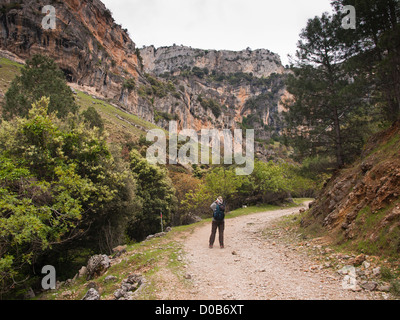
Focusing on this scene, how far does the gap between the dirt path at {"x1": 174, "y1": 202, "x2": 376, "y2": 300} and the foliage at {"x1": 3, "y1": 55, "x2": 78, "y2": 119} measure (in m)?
16.0

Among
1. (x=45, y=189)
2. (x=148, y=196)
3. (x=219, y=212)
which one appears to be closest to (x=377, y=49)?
(x=219, y=212)

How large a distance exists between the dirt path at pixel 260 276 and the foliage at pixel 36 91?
16034 mm

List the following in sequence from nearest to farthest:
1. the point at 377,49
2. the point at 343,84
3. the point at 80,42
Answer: the point at 377,49, the point at 343,84, the point at 80,42

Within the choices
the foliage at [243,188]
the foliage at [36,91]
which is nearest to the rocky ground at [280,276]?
the foliage at [243,188]

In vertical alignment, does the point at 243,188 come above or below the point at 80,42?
below

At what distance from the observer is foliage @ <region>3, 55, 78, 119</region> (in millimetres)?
17188

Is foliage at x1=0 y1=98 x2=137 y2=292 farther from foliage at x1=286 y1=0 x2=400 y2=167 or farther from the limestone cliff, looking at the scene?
the limestone cliff

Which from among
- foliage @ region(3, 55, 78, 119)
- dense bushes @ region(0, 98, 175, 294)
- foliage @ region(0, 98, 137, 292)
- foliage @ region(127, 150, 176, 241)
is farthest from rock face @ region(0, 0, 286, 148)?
foliage @ region(3, 55, 78, 119)

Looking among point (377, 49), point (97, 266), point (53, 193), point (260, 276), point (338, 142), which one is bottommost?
point (97, 266)

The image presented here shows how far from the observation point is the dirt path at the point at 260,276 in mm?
4953

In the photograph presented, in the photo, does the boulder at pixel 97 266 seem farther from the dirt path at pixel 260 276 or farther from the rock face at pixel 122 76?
the rock face at pixel 122 76

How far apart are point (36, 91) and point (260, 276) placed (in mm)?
21085

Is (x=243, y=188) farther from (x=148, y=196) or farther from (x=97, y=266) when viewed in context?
(x=97, y=266)

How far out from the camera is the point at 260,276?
20.4ft
